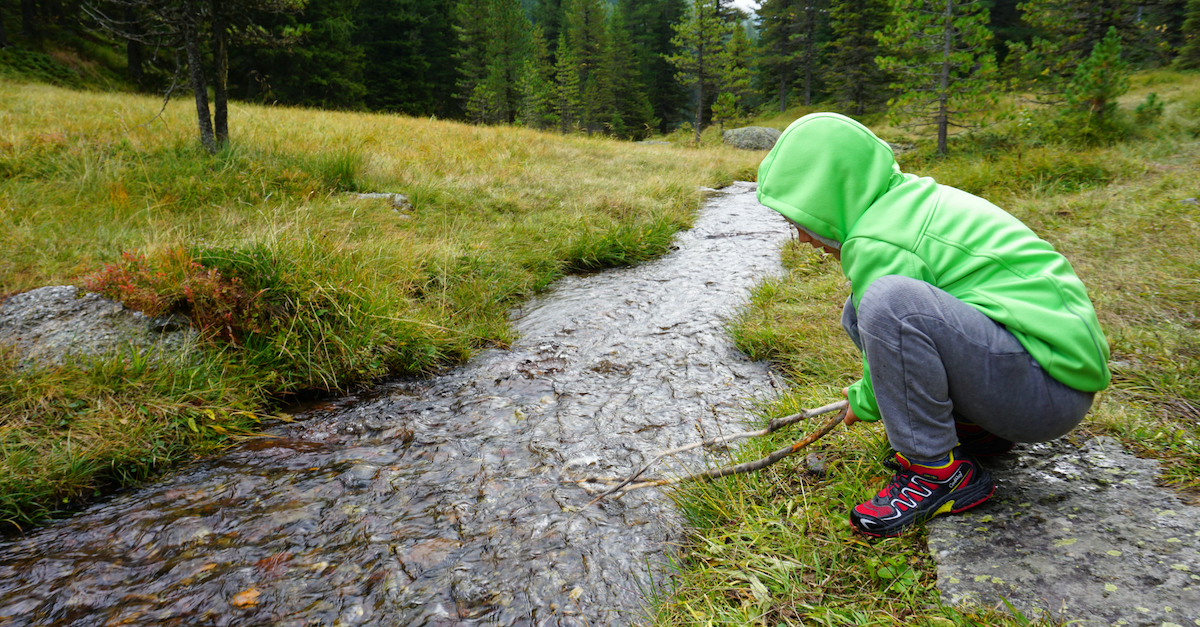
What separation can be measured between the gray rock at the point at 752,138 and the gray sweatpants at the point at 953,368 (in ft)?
80.2

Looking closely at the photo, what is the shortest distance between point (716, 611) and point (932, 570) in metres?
0.68

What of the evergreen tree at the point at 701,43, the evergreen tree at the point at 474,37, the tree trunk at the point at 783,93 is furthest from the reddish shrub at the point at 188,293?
the tree trunk at the point at 783,93

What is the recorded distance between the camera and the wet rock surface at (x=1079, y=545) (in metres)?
1.40

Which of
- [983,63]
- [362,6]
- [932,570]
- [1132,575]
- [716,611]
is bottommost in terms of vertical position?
[716,611]

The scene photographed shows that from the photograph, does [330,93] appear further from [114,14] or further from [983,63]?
[983,63]

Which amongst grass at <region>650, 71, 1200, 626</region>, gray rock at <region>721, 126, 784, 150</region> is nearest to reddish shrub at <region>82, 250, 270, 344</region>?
grass at <region>650, 71, 1200, 626</region>

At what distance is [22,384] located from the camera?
2.66 metres

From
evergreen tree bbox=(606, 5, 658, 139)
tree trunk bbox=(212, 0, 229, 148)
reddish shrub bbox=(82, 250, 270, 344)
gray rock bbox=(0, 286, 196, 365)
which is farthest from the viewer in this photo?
evergreen tree bbox=(606, 5, 658, 139)

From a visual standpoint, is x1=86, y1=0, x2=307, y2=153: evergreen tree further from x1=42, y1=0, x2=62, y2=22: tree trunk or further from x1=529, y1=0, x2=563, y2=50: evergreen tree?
x1=529, y1=0, x2=563, y2=50: evergreen tree

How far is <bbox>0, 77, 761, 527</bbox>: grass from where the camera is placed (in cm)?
268

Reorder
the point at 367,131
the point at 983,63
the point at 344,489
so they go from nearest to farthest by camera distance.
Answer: the point at 344,489 → the point at 367,131 → the point at 983,63

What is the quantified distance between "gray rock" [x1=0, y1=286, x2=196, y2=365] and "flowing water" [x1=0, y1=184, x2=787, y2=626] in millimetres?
996

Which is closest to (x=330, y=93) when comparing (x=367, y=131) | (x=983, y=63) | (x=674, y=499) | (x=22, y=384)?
(x=367, y=131)

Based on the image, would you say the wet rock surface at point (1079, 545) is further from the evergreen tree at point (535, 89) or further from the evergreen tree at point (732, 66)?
the evergreen tree at point (535, 89)
